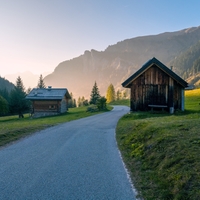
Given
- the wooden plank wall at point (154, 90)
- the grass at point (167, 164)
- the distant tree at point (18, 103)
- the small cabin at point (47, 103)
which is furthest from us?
the distant tree at point (18, 103)

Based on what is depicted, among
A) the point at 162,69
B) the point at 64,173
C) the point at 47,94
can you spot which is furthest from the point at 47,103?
the point at 64,173

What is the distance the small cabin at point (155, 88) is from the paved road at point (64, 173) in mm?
14238

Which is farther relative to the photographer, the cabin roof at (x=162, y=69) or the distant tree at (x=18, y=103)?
the distant tree at (x=18, y=103)

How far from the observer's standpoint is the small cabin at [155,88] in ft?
75.1

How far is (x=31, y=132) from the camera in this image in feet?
51.1

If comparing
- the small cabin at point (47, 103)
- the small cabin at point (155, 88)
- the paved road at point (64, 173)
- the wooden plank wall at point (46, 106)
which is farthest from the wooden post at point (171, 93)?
the wooden plank wall at point (46, 106)

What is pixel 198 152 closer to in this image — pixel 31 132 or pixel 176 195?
pixel 176 195

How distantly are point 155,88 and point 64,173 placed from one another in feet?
61.3

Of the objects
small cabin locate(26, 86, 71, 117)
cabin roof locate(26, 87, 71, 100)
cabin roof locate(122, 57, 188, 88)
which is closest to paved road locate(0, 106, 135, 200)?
cabin roof locate(122, 57, 188, 88)

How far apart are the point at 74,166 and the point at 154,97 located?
Answer: 17823 mm

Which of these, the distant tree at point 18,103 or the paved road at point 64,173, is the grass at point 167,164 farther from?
the distant tree at point 18,103

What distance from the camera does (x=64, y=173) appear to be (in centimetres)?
664

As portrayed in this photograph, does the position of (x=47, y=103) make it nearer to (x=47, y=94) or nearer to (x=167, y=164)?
(x=47, y=94)

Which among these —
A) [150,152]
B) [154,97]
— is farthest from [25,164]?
[154,97]
